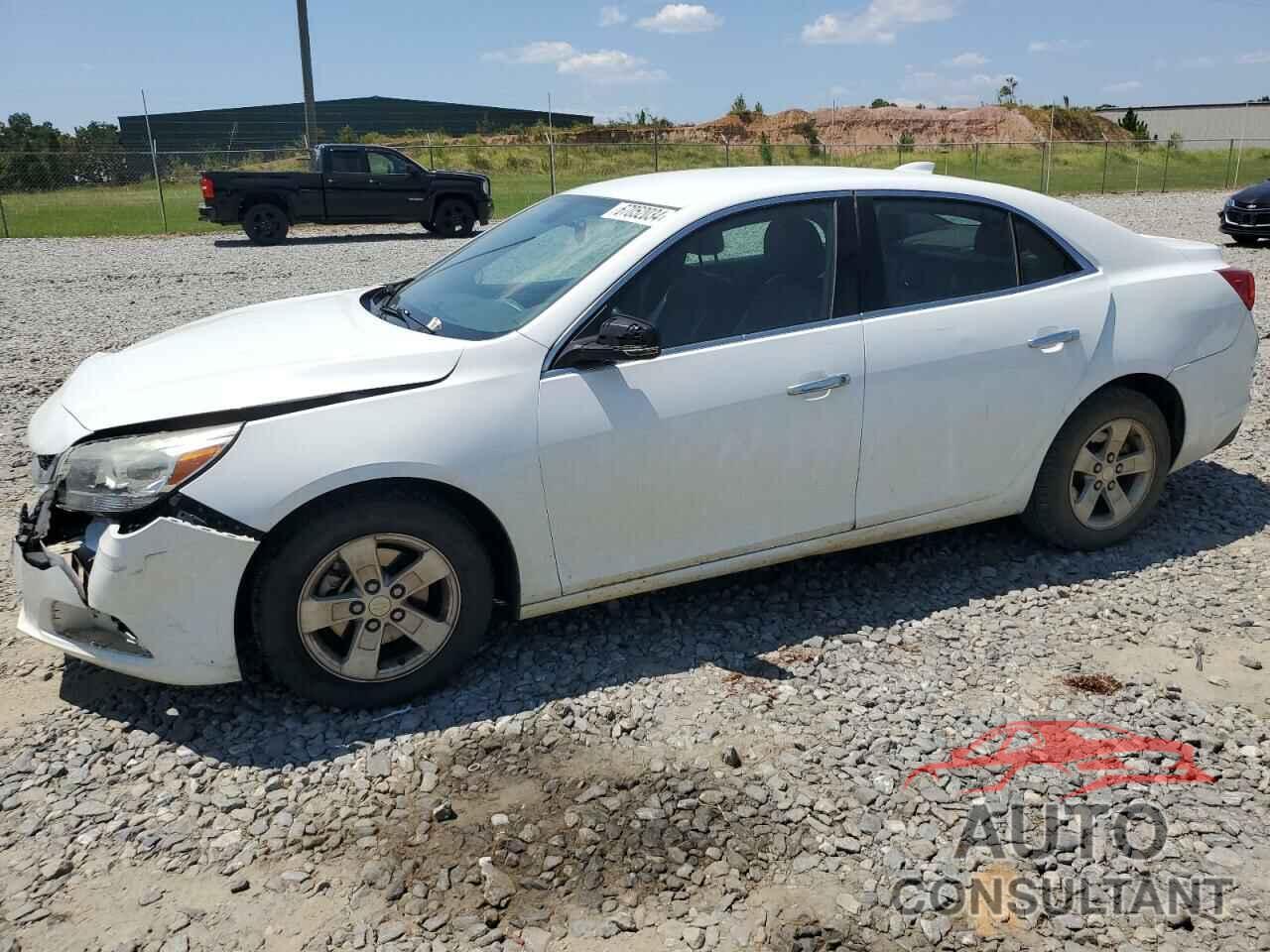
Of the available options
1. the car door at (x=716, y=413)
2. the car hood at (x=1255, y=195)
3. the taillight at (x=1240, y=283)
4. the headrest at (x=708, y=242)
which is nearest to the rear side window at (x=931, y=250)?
the car door at (x=716, y=413)

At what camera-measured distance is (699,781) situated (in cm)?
324

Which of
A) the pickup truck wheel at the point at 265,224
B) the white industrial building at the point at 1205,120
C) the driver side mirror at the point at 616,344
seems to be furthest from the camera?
the white industrial building at the point at 1205,120

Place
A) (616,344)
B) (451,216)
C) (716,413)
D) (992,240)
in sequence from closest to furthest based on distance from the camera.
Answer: (616,344)
(716,413)
(992,240)
(451,216)

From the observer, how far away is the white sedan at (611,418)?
10.9 feet

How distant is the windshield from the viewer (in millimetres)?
3896

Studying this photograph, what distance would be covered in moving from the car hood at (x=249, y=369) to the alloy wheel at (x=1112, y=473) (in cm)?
280

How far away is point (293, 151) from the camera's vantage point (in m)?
28.7

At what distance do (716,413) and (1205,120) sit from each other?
81.8 meters

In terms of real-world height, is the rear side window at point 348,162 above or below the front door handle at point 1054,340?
above

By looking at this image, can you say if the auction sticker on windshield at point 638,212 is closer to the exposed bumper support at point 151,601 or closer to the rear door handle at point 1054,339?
the rear door handle at point 1054,339

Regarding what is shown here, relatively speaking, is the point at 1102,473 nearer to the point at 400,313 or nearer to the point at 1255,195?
the point at 400,313

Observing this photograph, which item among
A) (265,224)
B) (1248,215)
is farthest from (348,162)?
(1248,215)

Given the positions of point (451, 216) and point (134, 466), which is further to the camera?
point (451, 216)

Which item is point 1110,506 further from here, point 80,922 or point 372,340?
point 80,922
